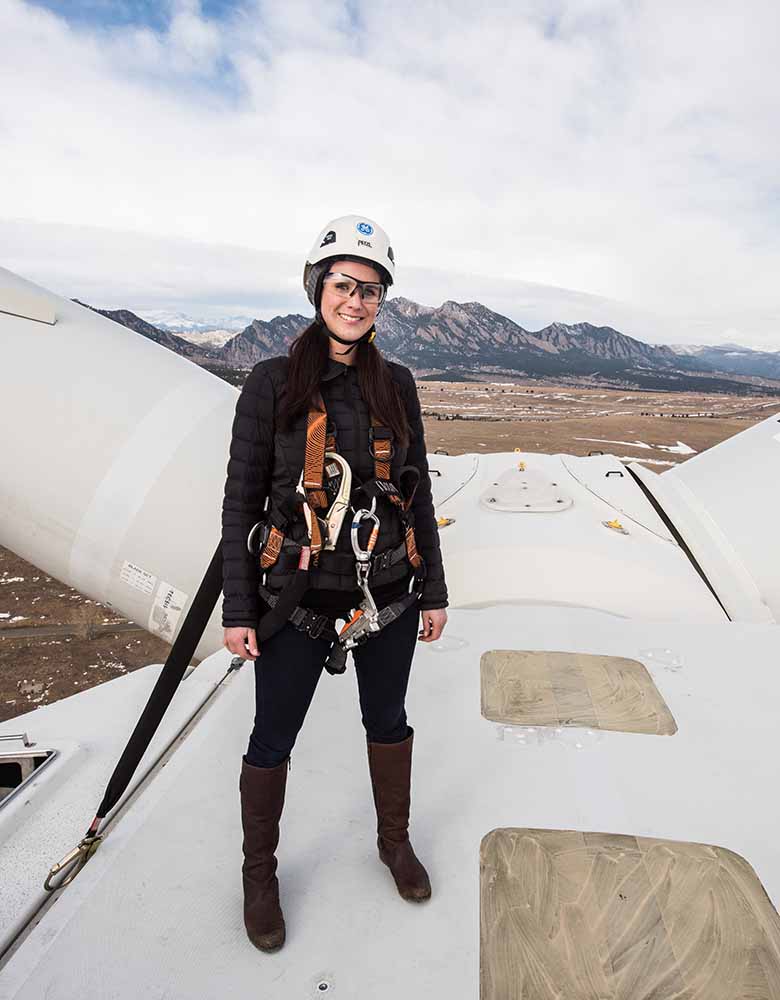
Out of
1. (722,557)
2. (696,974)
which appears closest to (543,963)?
(696,974)

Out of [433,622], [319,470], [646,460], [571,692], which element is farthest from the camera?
[646,460]

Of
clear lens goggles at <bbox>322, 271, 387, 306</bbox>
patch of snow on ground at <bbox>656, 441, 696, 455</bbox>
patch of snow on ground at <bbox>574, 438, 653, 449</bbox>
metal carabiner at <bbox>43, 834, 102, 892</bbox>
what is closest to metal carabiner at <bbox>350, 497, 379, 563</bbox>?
Result: clear lens goggles at <bbox>322, 271, 387, 306</bbox>

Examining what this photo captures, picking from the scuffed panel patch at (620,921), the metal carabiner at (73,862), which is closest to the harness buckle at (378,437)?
the scuffed panel patch at (620,921)

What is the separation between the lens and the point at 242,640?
1.69 meters

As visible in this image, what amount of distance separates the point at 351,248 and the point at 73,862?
2.04 meters

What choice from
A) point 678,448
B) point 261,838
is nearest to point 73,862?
point 261,838

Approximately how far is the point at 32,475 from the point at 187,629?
218cm

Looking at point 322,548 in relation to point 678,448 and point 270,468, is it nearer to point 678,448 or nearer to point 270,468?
point 270,468

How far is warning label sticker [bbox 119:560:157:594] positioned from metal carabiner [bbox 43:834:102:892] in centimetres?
176

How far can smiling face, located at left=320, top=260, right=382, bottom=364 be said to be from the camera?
69.0 inches

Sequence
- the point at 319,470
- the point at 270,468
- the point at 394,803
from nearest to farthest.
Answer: the point at 319,470, the point at 270,468, the point at 394,803

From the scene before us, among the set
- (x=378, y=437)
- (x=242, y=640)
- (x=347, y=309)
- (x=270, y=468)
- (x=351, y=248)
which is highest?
(x=351, y=248)

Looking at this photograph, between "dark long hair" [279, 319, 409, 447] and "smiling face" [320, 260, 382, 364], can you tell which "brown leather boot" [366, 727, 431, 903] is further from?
"smiling face" [320, 260, 382, 364]

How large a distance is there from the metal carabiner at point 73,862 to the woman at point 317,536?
0.52 m
